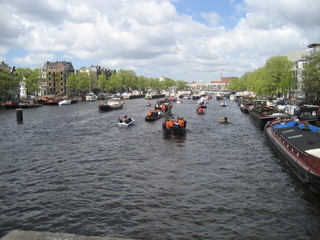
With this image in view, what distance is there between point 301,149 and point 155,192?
44.4 feet

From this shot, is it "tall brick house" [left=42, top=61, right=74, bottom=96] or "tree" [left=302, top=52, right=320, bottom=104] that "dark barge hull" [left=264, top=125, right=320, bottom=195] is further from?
"tall brick house" [left=42, top=61, right=74, bottom=96]

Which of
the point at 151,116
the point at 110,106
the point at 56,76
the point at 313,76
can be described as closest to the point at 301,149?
the point at 151,116

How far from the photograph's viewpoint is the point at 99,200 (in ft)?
71.1

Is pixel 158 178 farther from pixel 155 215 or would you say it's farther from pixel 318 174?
pixel 318 174

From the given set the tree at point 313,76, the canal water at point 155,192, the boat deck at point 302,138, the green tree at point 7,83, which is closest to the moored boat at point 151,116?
the canal water at point 155,192

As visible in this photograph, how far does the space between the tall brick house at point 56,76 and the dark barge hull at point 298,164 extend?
527ft

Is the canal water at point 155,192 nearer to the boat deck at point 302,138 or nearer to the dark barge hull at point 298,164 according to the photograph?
the dark barge hull at point 298,164

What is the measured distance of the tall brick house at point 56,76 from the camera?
176 metres

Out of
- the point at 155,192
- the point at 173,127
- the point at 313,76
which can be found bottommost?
the point at 155,192

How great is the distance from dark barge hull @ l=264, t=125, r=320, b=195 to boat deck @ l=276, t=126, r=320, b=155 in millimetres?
575

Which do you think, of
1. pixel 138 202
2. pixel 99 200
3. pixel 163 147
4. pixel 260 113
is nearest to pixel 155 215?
pixel 138 202

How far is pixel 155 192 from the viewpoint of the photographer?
2306cm

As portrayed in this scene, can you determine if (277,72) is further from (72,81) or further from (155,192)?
(72,81)

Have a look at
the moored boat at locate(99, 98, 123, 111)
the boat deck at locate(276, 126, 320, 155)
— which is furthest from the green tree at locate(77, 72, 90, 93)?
the boat deck at locate(276, 126, 320, 155)
